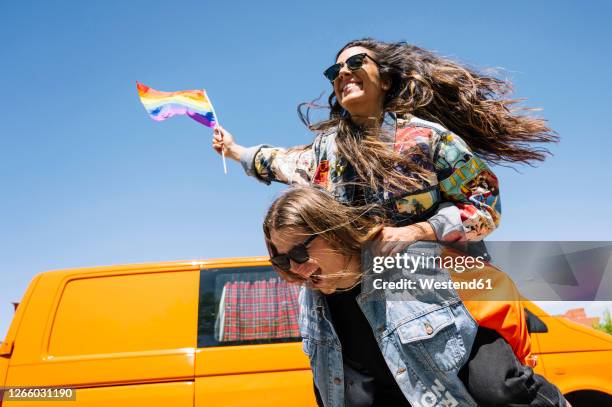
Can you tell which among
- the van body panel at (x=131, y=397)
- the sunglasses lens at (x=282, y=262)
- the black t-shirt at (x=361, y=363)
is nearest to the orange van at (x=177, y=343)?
the van body panel at (x=131, y=397)

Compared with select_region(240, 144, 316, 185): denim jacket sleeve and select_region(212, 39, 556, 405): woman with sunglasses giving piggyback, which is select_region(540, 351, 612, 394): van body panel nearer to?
select_region(212, 39, 556, 405): woman with sunglasses giving piggyback

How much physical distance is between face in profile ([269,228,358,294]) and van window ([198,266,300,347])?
5.60ft

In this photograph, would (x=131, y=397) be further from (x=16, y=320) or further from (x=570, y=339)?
(x=570, y=339)

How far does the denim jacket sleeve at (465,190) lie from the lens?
159cm

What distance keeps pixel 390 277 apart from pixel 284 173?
2.14ft

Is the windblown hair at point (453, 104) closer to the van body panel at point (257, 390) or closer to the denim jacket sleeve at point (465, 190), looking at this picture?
the denim jacket sleeve at point (465, 190)

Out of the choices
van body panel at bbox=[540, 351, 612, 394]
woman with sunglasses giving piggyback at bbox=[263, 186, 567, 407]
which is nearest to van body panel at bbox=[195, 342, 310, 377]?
woman with sunglasses giving piggyback at bbox=[263, 186, 567, 407]

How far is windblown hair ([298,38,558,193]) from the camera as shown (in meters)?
1.87

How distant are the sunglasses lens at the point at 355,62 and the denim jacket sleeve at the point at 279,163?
35 centimetres

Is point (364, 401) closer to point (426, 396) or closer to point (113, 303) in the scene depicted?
point (426, 396)

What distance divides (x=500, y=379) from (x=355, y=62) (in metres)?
1.20

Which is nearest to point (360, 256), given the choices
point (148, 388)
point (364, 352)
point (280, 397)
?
point (364, 352)

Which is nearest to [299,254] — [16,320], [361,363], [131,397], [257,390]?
[361,363]

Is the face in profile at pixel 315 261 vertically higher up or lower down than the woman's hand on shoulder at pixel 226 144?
lower down
